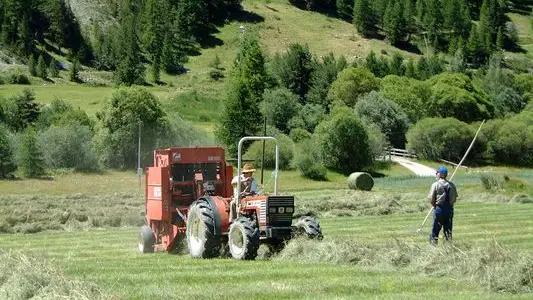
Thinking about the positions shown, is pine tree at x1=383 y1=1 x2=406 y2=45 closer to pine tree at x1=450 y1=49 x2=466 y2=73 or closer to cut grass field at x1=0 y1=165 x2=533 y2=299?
pine tree at x1=450 y1=49 x2=466 y2=73

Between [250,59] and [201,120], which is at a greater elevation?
[250,59]

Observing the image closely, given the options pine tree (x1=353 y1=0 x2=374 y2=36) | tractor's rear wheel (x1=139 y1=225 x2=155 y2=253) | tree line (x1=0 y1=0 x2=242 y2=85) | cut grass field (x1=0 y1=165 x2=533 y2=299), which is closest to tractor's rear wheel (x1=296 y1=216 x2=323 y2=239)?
cut grass field (x1=0 y1=165 x2=533 y2=299)

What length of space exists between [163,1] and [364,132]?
10115 cm

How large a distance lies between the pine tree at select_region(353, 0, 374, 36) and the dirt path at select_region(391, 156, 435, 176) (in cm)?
8525

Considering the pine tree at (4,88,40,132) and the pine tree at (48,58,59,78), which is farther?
the pine tree at (48,58,59,78)

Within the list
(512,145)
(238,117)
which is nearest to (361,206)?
(238,117)

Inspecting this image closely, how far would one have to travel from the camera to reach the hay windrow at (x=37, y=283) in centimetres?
1069

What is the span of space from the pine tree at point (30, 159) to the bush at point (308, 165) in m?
22.4

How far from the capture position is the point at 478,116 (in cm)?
10750

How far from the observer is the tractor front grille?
1675 cm

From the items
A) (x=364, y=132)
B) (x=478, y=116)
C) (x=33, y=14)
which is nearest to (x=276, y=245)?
(x=364, y=132)

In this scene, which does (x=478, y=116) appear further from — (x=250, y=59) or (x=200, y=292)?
(x=200, y=292)

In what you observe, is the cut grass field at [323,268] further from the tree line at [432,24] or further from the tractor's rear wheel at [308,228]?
the tree line at [432,24]

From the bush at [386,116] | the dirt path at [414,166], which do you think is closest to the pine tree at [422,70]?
the bush at [386,116]
